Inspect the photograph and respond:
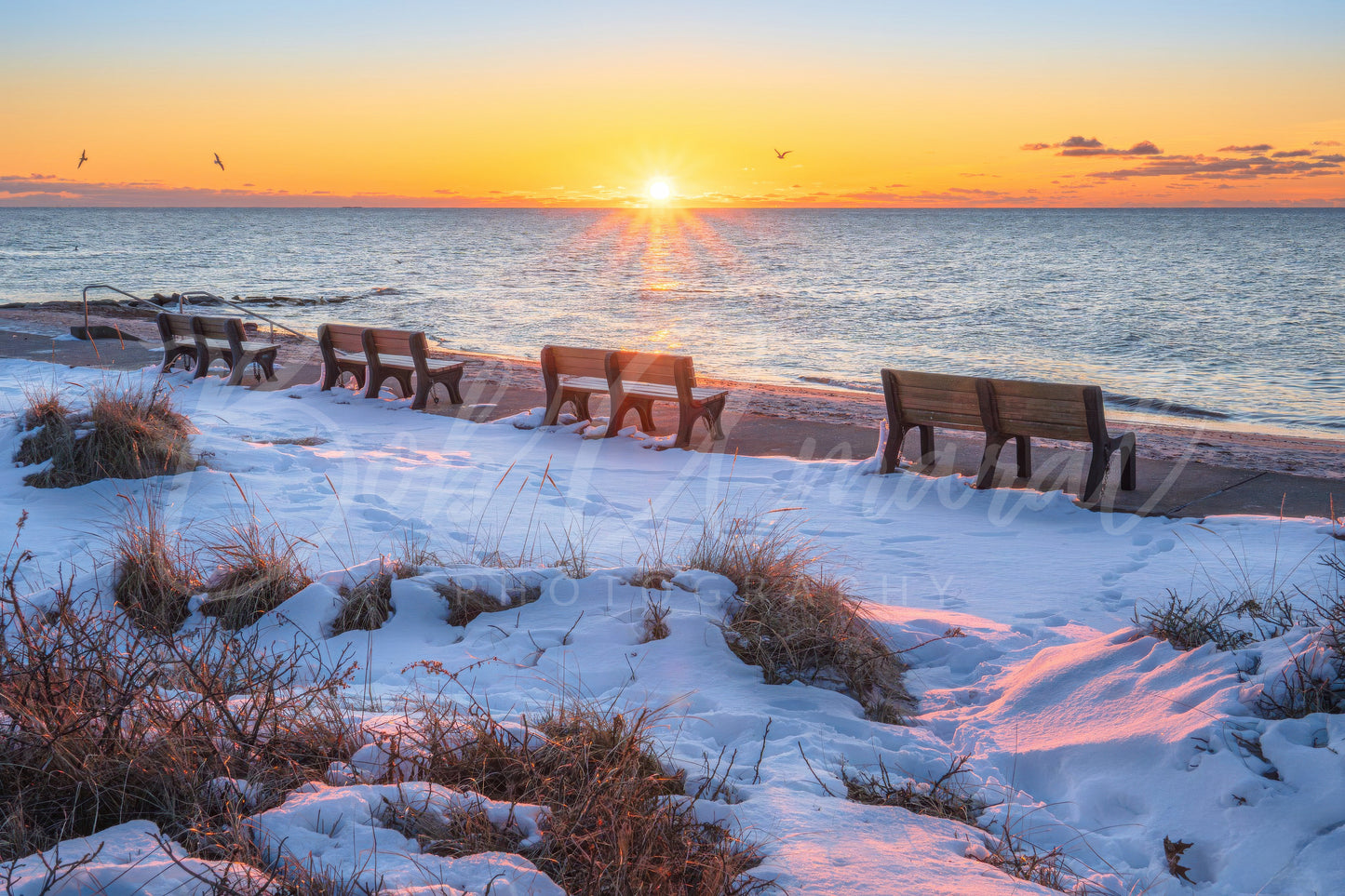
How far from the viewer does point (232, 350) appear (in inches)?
466

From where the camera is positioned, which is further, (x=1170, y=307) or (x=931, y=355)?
(x=1170, y=307)

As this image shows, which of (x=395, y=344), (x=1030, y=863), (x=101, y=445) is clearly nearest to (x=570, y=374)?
(x=395, y=344)

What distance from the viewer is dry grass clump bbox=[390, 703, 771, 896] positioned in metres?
2.35

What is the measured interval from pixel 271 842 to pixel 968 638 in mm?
3313

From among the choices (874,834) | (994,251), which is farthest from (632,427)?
(994,251)

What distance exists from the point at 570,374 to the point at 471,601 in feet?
18.0

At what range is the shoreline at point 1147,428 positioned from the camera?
9.40m

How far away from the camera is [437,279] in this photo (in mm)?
51312

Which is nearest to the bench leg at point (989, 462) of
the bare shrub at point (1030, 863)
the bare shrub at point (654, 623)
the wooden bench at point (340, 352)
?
the bare shrub at point (654, 623)

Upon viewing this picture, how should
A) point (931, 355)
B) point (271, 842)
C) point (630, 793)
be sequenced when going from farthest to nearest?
point (931, 355)
point (630, 793)
point (271, 842)

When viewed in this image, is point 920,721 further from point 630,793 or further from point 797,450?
point 797,450

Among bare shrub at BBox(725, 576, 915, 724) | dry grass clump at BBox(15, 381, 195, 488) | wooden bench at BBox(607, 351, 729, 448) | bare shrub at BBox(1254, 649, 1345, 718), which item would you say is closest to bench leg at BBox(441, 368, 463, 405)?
wooden bench at BBox(607, 351, 729, 448)

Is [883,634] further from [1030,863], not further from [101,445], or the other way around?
[101,445]

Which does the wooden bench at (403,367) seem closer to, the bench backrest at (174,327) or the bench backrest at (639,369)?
the bench backrest at (639,369)
